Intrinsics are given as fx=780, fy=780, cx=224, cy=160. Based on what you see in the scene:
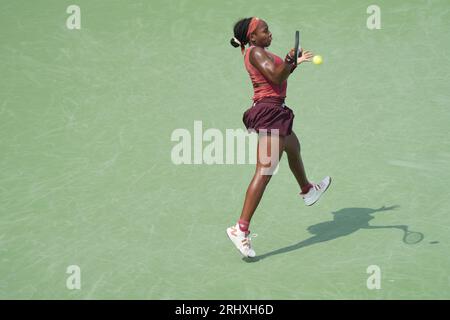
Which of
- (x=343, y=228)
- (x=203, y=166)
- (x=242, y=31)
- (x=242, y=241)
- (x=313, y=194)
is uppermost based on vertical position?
(x=242, y=31)

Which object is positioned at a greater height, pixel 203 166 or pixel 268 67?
pixel 268 67

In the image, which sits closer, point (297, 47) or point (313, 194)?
point (297, 47)

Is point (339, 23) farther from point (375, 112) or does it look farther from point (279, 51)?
point (375, 112)

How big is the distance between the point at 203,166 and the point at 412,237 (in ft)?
7.85

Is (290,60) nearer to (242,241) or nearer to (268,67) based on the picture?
(268,67)

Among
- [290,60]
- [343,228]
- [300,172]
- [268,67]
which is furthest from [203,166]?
[290,60]

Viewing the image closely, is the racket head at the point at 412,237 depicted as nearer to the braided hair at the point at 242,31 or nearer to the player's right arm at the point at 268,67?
the player's right arm at the point at 268,67

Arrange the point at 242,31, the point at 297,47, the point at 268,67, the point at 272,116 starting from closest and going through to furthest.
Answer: the point at 297,47 → the point at 268,67 → the point at 272,116 → the point at 242,31

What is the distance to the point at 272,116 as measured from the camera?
6168mm

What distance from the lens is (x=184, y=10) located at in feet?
34.3

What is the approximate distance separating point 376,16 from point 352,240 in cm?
465

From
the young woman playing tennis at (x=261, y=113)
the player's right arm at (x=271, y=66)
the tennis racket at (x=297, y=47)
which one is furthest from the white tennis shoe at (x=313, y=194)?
the tennis racket at (x=297, y=47)

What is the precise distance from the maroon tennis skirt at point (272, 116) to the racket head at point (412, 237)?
1292mm

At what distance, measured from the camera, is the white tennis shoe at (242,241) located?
19.8 ft
